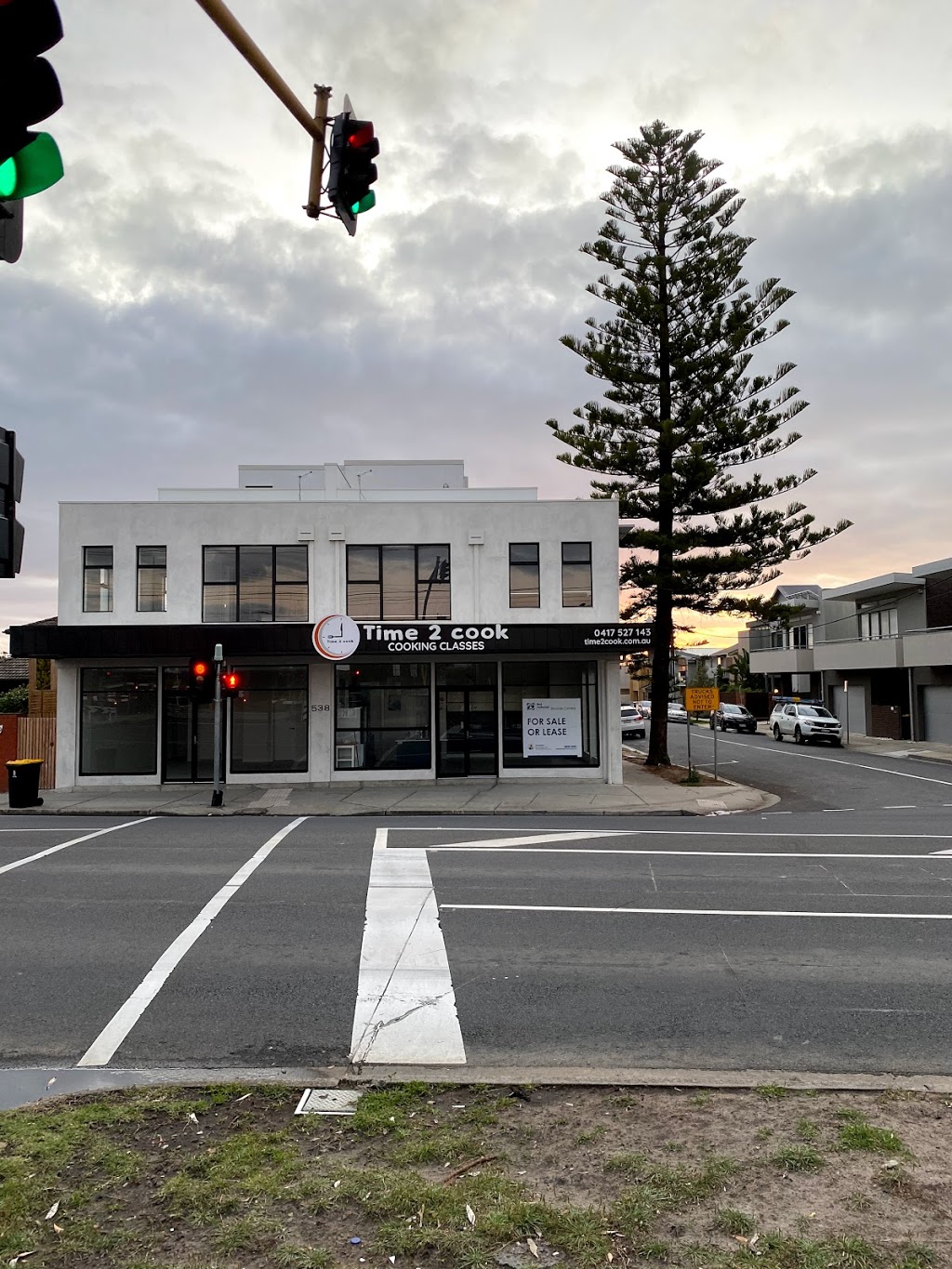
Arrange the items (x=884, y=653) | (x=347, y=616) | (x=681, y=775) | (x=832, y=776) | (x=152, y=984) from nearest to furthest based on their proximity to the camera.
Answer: (x=152, y=984) → (x=347, y=616) → (x=681, y=775) → (x=832, y=776) → (x=884, y=653)

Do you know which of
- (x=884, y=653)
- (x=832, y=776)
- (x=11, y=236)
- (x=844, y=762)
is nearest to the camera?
(x=11, y=236)

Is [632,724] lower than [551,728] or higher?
lower

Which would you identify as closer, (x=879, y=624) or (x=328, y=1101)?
(x=328, y=1101)

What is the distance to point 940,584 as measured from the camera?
3916cm

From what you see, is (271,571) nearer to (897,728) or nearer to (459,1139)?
(459,1139)

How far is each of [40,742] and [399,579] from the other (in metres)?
9.91

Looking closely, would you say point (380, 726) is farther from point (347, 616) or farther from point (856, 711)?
point (856, 711)

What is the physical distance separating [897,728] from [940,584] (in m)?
7.09

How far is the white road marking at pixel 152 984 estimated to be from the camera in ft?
19.9

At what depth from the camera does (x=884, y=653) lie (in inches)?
1572

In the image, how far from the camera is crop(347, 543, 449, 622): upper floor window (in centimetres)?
2288

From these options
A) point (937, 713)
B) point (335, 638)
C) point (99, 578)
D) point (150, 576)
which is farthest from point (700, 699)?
point (937, 713)

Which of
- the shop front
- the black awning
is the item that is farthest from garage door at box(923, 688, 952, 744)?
the black awning

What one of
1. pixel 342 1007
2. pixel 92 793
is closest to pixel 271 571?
pixel 92 793
